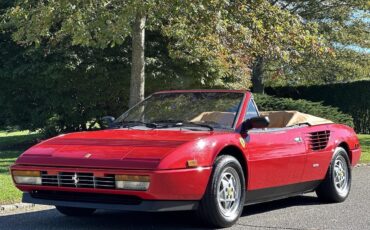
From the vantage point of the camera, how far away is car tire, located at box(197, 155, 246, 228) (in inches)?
238

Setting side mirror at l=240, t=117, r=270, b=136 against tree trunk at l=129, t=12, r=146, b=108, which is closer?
side mirror at l=240, t=117, r=270, b=136

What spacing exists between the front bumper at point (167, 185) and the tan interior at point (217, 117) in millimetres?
1041

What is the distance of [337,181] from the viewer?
8.32 meters

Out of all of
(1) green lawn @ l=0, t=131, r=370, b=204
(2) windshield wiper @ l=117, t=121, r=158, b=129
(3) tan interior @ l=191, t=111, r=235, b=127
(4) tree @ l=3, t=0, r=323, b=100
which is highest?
(4) tree @ l=3, t=0, r=323, b=100

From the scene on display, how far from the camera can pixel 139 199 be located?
573 cm

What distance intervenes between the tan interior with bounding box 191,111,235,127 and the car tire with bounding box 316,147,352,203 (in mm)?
1934

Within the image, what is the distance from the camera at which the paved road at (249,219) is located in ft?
21.7

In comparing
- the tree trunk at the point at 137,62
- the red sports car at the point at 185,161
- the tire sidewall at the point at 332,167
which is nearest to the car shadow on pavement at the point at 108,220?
the red sports car at the point at 185,161

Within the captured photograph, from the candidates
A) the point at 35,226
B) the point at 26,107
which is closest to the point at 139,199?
the point at 35,226

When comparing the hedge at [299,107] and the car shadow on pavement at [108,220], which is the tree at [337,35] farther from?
the car shadow on pavement at [108,220]

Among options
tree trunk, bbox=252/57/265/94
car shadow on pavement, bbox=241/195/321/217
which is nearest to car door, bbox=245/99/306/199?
car shadow on pavement, bbox=241/195/321/217

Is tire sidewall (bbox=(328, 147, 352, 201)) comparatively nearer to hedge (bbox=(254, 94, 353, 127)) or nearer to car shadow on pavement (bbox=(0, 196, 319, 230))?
car shadow on pavement (bbox=(0, 196, 319, 230))

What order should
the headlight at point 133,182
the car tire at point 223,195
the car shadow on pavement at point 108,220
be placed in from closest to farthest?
the headlight at point 133,182 < the car tire at point 223,195 < the car shadow on pavement at point 108,220

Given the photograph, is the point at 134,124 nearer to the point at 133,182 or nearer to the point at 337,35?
the point at 133,182
